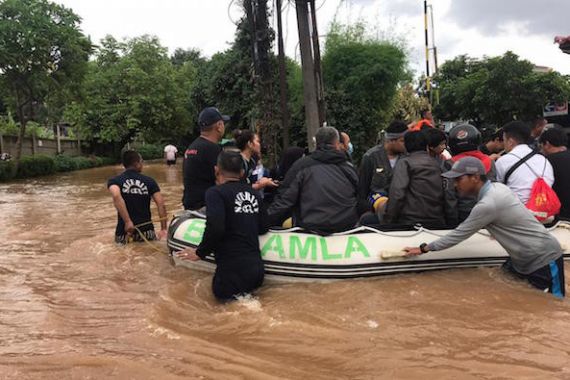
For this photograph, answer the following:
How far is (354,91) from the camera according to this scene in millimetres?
14570

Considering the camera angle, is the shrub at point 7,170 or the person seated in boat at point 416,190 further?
the shrub at point 7,170

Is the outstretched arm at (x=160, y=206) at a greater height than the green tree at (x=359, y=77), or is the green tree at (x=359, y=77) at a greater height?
the green tree at (x=359, y=77)

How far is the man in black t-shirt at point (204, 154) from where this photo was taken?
5.21 meters

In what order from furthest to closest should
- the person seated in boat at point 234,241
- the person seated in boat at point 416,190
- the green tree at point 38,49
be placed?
the green tree at point 38,49, the person seated in boat at point 416,190, the person seated in boat at point 234,241

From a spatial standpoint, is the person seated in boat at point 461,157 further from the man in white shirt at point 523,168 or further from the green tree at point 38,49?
the green tree at point 38,49

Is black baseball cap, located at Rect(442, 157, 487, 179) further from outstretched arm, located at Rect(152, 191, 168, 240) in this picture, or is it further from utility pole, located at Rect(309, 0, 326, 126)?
utility pole, located at Rect(309, 0, 326, 126)

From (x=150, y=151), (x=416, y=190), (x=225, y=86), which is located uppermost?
(x=225, y=86)

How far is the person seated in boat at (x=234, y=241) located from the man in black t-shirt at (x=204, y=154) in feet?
3.12

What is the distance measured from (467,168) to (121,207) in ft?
13.6

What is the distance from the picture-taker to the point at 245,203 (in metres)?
4.24

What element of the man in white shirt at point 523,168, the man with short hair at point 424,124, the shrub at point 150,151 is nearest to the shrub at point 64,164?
the shrub at point 150,151

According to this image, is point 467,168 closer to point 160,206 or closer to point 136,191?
point 160,206

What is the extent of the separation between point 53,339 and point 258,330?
1.53 m

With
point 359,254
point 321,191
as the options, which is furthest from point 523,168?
point 321,191
